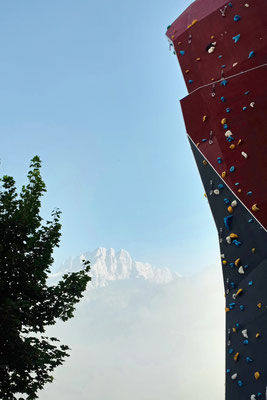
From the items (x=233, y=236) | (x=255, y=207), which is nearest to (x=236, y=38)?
(x=255, y=207)

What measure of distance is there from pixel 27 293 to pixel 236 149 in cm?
703

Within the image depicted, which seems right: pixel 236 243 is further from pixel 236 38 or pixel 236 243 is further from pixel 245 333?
pixel 236 38

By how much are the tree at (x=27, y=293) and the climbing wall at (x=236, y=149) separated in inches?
183

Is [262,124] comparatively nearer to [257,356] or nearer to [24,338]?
[257,356]

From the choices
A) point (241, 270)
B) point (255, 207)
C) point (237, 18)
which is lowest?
point (241, 270)

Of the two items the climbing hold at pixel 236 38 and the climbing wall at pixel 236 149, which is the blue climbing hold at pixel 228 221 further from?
the climbing hold at pixel 236 38

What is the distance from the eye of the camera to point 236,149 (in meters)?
9.76

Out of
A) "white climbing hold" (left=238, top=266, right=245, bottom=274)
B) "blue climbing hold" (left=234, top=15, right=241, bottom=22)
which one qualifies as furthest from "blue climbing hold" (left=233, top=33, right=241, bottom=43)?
"white climbing hold" (left=238, top=266, right=245, bottom=274)

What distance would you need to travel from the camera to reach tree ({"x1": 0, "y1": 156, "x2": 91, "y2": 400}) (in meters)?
9.95

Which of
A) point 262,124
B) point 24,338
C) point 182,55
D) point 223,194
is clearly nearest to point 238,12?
point 182,55

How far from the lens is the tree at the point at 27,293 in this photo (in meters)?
9.95

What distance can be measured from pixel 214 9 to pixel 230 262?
7.09 m

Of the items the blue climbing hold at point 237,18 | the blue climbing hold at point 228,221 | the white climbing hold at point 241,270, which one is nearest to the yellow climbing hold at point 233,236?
the blue climbing hold at point 228,221

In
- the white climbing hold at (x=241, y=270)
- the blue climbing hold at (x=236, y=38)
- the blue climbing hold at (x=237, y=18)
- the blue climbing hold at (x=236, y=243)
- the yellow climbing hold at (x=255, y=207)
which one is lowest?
the white climbing hold at (x=241, y=270)
